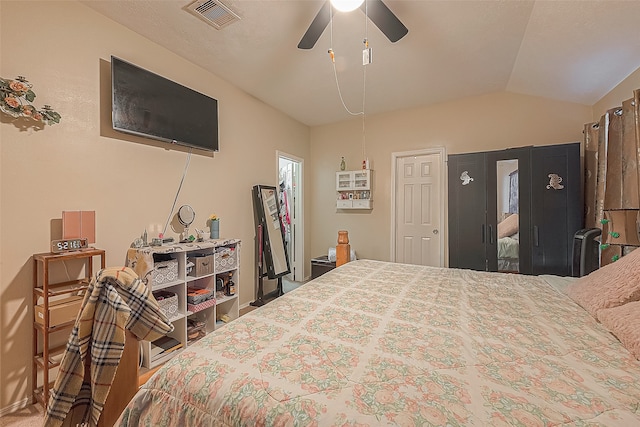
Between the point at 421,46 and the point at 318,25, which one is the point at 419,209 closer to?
the point at 421,46

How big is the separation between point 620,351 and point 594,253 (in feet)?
6.57

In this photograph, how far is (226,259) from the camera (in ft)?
9.15

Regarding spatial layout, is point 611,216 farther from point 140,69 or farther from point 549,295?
point 140,69

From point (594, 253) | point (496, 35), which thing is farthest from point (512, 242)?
point (496, 35)

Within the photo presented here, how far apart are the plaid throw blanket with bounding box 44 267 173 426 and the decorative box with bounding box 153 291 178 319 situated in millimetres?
1306

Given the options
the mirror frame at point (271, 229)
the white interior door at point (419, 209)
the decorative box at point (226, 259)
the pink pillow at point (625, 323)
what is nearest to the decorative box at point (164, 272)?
the decorative box at point (226, 259)

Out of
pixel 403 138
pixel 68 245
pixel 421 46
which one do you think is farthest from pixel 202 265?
pixel 403 138

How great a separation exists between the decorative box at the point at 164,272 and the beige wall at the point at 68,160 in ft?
1.13

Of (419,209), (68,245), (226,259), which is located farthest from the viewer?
(419,209)

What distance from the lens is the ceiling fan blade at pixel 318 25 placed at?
167 cm

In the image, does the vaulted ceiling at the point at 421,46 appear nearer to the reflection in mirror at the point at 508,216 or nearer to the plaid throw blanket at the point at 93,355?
the reflection in mirror at the point at 508,216

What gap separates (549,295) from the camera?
5.14 ft

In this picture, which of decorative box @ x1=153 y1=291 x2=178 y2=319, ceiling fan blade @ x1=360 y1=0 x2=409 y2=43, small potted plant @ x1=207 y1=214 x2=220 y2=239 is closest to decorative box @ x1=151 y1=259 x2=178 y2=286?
decorative box @ x1=153 y1=291 x2=178 y2=319

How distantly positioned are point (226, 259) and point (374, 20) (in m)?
2.46
